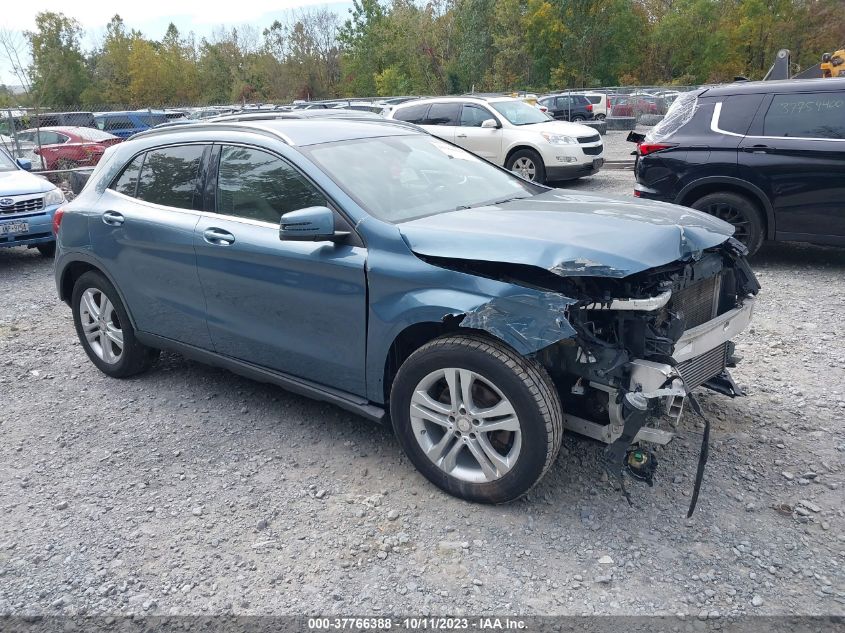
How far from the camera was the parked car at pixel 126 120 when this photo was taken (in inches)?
854

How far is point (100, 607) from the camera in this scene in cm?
289

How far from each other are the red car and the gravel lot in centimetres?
1488

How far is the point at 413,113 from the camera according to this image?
13.9 metres

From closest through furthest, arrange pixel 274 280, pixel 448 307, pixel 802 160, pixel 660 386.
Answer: pixel 660 386 < pixel 448 307 < pixel 274 280 < pixel 802 160

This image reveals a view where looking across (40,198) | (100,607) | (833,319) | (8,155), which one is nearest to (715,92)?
(833,319)

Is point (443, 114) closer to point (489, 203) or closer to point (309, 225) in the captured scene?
point (489, 203)

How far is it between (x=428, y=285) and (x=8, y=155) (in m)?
9.83

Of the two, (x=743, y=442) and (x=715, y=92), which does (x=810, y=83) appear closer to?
(x=715, y=92)

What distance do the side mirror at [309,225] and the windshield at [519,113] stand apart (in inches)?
409

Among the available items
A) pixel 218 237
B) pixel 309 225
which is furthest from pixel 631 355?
pixel 218 237

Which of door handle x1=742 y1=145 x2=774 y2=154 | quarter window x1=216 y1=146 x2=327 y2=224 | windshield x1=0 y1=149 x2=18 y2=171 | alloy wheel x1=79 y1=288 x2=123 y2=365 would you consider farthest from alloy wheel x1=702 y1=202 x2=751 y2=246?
windshield x1=0 y1=149 x2=18 y2=171

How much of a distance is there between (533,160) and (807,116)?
6.48 meters

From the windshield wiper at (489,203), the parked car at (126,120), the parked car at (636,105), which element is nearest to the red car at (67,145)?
the parked car at (126,120)

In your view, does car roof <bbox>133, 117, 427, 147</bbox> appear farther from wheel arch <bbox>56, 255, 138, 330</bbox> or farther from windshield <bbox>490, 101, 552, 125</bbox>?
windshield <bbox>490, 101, 552, 125</bbox>
